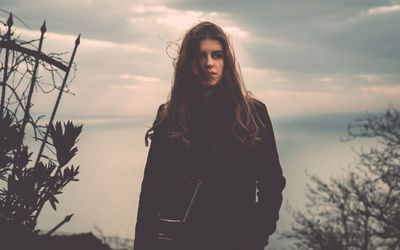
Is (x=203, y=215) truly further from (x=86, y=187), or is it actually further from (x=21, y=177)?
(x=86, y=187)

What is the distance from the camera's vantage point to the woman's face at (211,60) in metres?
2.21

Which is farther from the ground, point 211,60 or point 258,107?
point 211,60

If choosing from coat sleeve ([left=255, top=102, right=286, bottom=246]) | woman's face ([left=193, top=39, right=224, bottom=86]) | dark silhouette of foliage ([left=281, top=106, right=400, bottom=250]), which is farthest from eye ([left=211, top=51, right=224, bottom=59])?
dark silhouette of foliage ([left=281, top=106, right=400, bottom=250])

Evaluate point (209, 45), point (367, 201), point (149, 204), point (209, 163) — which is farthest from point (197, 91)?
point (367, 201)

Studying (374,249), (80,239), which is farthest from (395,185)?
(80,239)

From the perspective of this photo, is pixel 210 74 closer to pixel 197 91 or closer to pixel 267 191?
pixel 197 91

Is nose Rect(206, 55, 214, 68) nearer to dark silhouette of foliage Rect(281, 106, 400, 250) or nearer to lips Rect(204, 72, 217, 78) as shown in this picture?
lips Rect(204, 72, 217, 78)

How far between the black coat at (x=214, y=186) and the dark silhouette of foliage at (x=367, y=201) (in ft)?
31.2

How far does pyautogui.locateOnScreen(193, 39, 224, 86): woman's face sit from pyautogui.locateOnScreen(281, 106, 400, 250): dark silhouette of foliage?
9.53 meters

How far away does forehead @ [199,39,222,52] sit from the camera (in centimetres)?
223

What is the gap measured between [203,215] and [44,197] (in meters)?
0.77

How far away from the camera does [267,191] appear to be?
81.1 inches

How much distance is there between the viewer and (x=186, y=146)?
2.21 metres

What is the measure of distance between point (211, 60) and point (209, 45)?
9 centimetres
